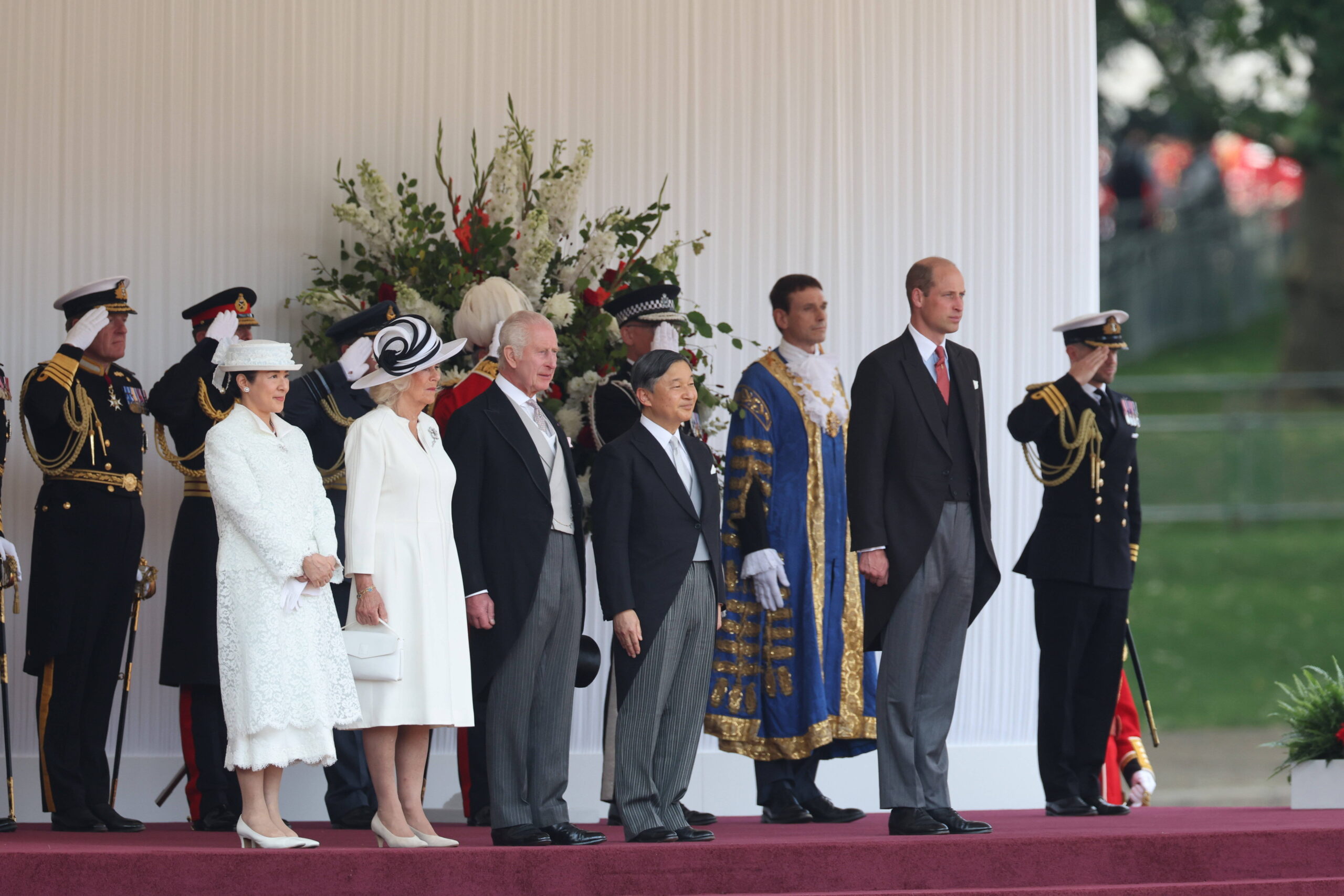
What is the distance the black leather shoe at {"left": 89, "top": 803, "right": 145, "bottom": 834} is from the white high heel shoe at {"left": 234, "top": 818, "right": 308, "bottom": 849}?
0.99m

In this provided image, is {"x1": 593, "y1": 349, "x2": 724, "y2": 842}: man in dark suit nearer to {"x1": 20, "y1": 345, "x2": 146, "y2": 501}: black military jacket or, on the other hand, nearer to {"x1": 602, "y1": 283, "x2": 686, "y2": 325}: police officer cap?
{"x1": 602, "y1": 283, "x2": 686, "y2": 325}: police officer cap

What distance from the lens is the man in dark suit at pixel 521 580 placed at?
476 centimetres

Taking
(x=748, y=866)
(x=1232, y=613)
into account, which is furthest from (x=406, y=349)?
(x=1232, y=613)

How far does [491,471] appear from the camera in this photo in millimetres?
4855

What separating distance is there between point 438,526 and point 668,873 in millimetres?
1068

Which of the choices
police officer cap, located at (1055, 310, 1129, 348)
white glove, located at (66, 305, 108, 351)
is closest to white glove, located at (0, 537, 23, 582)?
white glove, located at (66, 305, 108, 351)

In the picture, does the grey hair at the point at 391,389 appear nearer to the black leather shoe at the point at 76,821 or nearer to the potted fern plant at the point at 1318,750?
the black leather shoe at the point at 76,821

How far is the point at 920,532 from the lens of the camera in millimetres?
4980

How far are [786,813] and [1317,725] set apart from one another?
169 centimetres

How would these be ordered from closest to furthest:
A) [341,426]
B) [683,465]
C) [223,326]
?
[683,465], [223,326], [341,426]

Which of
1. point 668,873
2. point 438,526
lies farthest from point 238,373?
point 668,873

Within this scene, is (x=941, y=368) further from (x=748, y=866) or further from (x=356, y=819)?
(x=356, y=819)

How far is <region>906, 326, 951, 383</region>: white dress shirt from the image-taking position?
5160 mm

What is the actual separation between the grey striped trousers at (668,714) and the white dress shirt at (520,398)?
52cm
